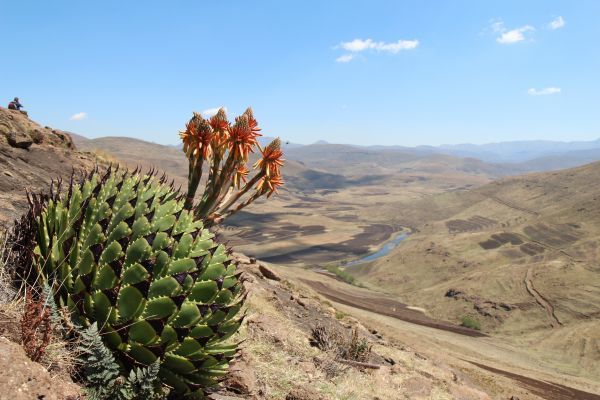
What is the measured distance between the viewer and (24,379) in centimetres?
238

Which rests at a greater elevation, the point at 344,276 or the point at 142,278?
the point at 142,278

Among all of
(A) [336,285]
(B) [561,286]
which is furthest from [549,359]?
(A) [336,285]

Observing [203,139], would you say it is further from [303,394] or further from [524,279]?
[524,279]

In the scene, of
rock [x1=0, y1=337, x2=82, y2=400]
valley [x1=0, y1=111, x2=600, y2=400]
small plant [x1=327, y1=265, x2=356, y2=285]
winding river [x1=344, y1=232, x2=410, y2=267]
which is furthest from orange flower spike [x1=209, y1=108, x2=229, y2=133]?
winding river [x1=344, y1=232, x2=410, y2=267]

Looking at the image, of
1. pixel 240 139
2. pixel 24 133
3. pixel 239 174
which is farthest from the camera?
pixel 24 133

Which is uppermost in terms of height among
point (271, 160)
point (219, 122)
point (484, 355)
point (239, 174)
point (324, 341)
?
point (219, 122)

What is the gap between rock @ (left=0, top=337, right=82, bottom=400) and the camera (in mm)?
2303

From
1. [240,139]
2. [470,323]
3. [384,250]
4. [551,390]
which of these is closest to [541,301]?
[470,323]

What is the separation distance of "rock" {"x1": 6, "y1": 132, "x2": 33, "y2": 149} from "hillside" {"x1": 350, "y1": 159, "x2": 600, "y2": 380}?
131 feet

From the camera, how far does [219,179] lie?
5047 millimetres

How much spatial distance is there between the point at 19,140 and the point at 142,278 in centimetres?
950

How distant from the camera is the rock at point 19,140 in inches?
392

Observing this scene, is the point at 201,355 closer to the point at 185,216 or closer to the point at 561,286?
the point at 185,216

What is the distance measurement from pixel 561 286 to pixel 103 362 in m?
65.6
